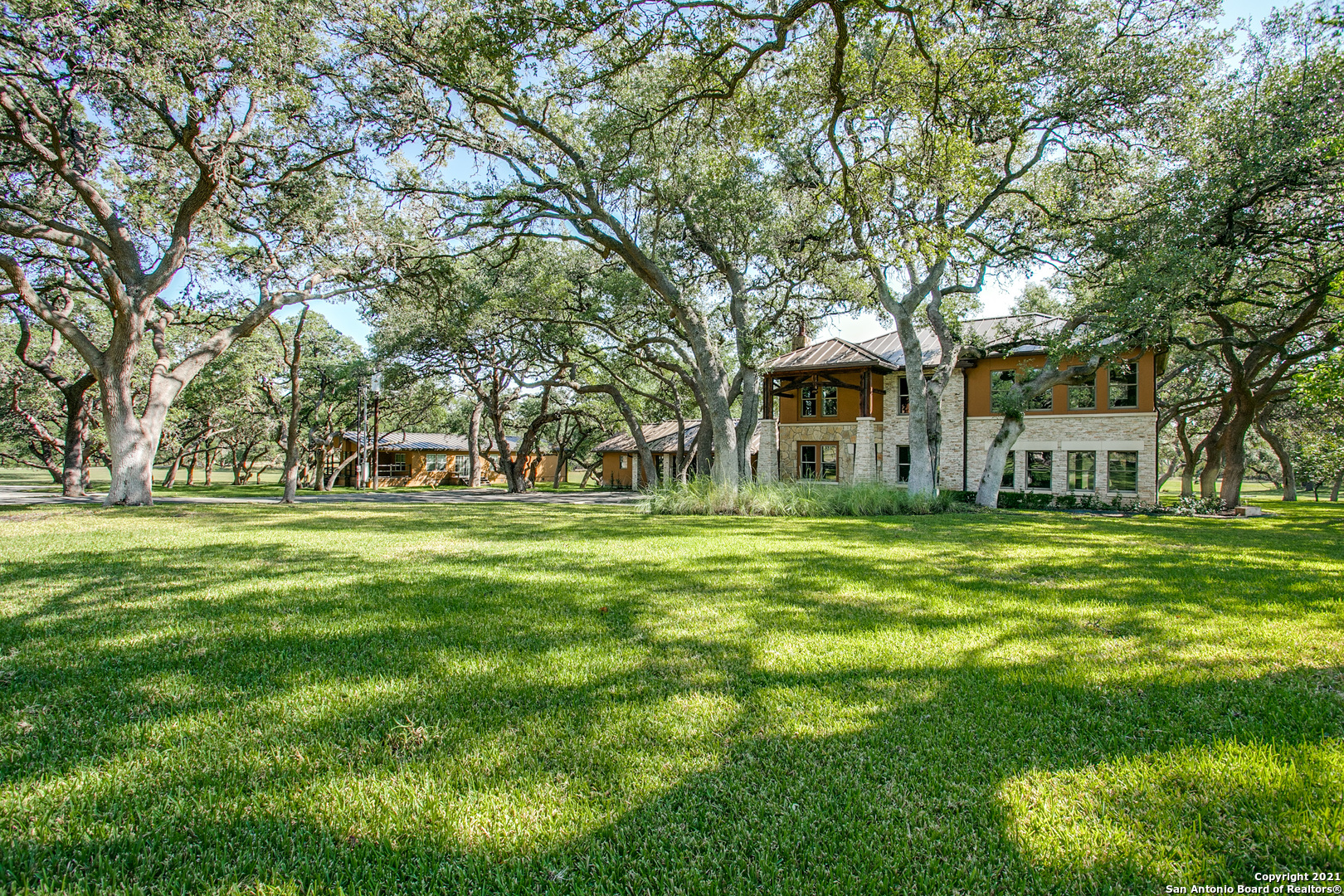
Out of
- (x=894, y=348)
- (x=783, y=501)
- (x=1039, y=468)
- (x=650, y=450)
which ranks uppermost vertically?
(x=894, y=348)

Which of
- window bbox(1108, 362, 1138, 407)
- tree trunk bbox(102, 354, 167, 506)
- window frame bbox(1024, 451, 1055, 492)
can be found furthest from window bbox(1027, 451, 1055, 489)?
tree trunk bbox(102, 354, 167, 506)

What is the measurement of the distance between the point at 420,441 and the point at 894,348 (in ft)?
116

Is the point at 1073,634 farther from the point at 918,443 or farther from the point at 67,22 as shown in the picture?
the point at 67,22

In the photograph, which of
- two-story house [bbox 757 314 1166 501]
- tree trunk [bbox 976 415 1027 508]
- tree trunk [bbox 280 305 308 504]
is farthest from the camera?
two-story house [bbox 757 314 1166 501]

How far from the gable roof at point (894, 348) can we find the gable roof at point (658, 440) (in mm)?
9579

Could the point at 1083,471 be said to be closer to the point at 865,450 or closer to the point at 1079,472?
the point at 1079,472

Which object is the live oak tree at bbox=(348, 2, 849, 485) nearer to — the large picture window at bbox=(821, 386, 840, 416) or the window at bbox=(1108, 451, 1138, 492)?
the large picture window at bbox=(821, 386, 840, 416)

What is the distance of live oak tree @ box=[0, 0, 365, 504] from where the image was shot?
11109mm

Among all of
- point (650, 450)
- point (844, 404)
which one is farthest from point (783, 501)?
point (650, 450)

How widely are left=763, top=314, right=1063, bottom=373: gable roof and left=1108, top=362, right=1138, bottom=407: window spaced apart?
8.58 feet

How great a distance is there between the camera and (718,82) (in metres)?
9.22

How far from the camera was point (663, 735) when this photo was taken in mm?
2701

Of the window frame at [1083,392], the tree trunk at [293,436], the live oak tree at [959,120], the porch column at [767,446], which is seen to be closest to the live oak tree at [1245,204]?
the live oak tree at [959,120]

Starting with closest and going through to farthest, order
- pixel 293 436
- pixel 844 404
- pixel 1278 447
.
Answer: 1. pixel 293 436
2. pixel 844 404
3. pixel 1278 447
